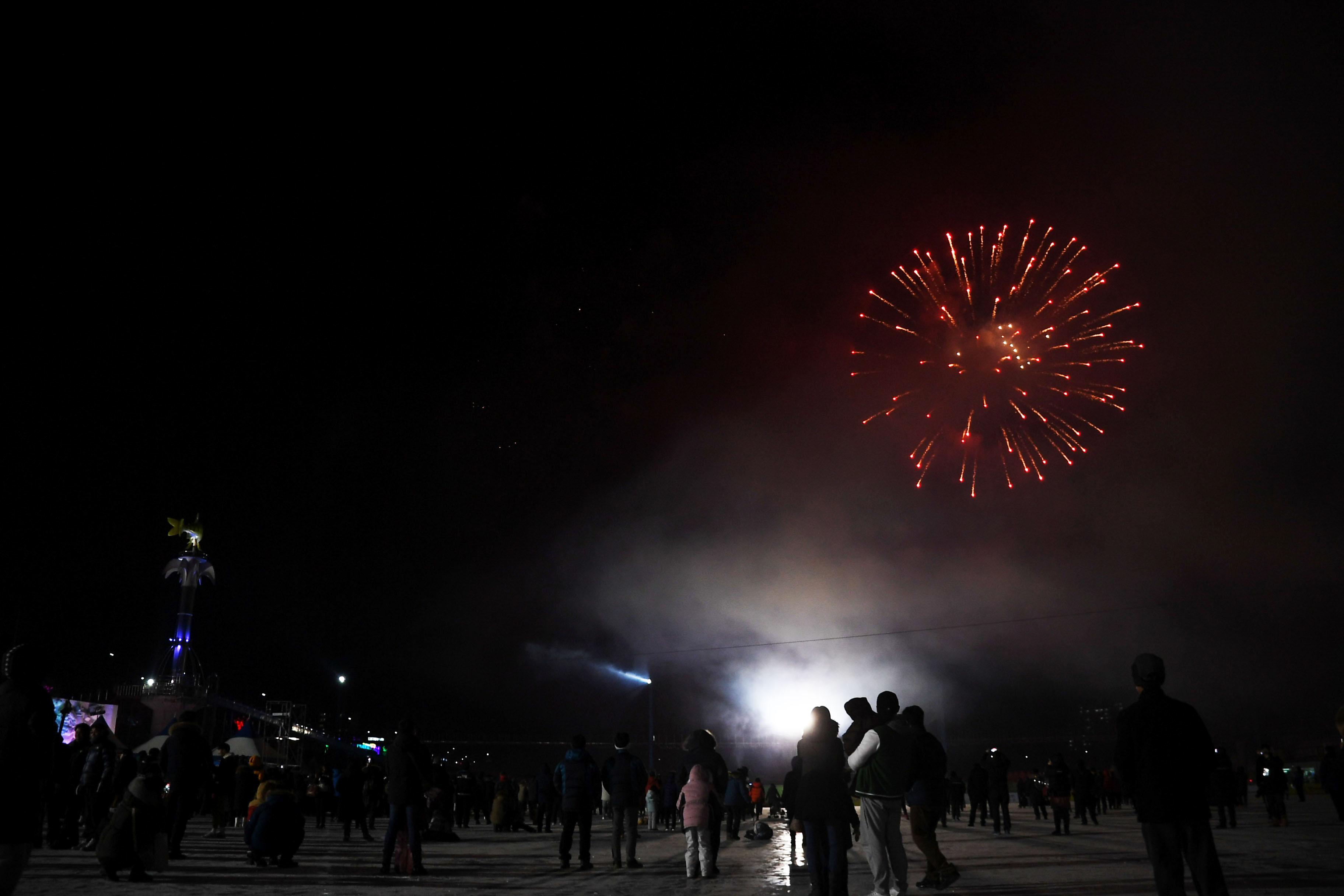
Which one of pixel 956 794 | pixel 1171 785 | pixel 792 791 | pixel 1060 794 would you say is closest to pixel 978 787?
pixel 1060 794

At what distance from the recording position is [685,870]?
36.2 ft

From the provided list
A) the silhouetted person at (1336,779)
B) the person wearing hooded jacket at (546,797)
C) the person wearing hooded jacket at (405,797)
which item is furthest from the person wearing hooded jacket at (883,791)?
the person wearing hooded jacket at (546,797)

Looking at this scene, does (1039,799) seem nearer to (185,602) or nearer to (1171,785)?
(1171,785)

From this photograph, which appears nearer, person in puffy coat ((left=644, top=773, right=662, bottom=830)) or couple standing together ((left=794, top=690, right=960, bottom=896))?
couple standing together ((left=794, top=690, right=960, bottom=896))

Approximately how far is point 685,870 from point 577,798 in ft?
4.94

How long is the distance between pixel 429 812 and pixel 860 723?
11.8m

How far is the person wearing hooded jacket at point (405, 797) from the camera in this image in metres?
10.0

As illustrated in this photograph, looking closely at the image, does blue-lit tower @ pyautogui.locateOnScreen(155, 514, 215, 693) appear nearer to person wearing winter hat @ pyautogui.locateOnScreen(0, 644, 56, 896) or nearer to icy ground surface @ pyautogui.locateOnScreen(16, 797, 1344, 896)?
icy ground surface @ pyautogui.locateOnScreen(16, 797, 1344, 896)

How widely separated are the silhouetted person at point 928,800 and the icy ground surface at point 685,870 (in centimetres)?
21

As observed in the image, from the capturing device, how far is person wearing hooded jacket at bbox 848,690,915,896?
774cm

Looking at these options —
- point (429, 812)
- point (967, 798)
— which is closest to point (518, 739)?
point (967, 798)

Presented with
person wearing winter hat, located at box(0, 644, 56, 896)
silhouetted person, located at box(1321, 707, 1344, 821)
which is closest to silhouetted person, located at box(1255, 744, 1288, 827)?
silhouetted person, located at box(1321, 707, 1344, 821)

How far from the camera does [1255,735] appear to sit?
6688 cm

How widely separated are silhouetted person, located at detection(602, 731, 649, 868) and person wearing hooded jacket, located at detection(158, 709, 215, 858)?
4.73 m
